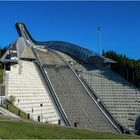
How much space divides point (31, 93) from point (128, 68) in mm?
24161

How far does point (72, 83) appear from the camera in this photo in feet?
183

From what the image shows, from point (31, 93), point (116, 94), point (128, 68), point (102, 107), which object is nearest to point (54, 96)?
point (31, 93)

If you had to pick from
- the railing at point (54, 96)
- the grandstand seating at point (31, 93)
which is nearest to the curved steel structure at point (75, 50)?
the railing at point (54, 96)

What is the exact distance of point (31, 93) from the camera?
47.2m

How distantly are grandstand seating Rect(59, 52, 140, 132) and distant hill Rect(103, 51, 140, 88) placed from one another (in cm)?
279

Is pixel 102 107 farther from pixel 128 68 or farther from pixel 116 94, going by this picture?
pixel 128 68

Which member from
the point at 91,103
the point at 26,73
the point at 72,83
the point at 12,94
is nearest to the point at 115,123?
the point at 91,103

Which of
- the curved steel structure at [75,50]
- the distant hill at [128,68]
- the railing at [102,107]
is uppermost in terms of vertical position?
the curved steel structure at [75,50]

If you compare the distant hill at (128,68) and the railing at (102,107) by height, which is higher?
the distant hill at (128,68)

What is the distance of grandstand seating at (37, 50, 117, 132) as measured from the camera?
1645 inches

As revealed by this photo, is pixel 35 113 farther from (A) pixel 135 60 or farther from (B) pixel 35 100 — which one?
(A) pixel 135 60

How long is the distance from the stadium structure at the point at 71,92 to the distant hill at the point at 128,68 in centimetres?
225

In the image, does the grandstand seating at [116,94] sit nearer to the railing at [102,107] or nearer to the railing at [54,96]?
the railing at [102,107]

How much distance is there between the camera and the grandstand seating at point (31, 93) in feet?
136
